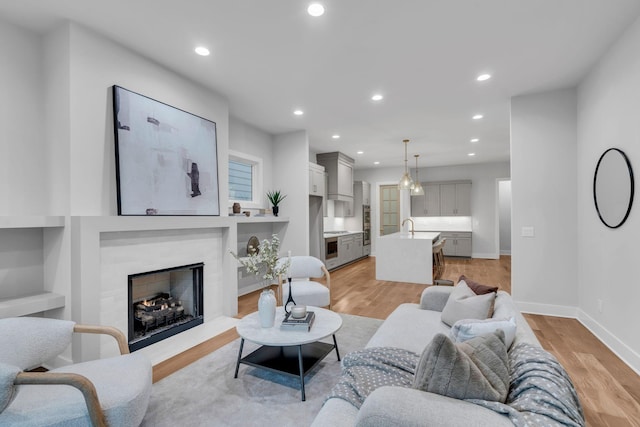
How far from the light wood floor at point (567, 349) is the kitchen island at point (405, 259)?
0.21 meters

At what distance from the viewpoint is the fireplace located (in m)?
2.99

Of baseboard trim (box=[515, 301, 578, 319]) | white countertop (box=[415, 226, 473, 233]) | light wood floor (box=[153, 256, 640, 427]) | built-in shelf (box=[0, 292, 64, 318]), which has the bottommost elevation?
light wood floor (box=[153, 256, 640, 427])

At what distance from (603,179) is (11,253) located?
5323 mm

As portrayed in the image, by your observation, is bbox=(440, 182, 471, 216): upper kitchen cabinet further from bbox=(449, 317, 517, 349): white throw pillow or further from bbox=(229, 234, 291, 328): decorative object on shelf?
bbox=(449, 317, 517, 349): white throw pillow

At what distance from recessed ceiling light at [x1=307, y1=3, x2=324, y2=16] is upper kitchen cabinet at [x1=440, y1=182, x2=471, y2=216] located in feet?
24.6

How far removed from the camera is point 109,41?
106 inches

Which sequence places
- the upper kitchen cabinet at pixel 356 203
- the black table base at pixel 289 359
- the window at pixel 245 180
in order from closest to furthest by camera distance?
the black table base at pixel 289 359
the window at pixel 245 180
the upper kitchen cabinet at pixel 356 203

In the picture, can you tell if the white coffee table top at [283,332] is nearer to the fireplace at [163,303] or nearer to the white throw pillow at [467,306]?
the white throw pillow at [467,306]

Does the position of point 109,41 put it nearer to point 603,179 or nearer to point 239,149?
point 239,149

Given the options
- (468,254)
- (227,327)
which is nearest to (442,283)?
(227,327)

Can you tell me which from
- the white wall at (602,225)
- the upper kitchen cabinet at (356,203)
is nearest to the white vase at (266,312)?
the white wall at (602,225)

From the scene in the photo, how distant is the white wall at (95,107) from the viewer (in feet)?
8.05

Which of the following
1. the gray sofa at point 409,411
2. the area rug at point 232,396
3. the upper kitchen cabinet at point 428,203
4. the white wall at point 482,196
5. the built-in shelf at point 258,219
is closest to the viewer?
the gray sofa at point 409,411

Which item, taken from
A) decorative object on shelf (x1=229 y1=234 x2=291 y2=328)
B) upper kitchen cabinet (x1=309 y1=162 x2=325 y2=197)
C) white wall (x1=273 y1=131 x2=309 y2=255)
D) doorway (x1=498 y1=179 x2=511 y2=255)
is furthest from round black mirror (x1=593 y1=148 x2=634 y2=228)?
doorway (x1=498 y1=179 x2=511 y2=255)
